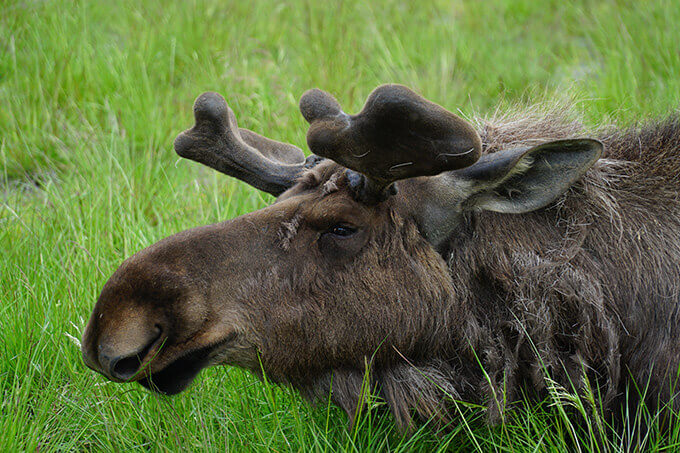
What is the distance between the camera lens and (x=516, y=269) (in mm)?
2852

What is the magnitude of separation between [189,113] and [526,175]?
3567 millimetres

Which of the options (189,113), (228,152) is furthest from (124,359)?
(189,113)

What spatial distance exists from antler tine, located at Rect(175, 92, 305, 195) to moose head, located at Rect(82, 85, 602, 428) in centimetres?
32

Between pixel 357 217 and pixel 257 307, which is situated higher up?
pixel 357 217

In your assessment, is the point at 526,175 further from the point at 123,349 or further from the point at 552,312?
the point at 123,349

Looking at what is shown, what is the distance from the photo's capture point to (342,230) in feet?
9.18

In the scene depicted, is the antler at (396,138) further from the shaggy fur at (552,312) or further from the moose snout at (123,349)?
the moose snout at (123,349)

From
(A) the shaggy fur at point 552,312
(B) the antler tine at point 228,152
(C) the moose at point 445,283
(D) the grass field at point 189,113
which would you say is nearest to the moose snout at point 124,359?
(C) the moose at point 445,283

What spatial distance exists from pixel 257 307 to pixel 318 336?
243 mm

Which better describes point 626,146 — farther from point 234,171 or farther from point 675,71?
point 675,71

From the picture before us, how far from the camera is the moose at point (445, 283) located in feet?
8.84

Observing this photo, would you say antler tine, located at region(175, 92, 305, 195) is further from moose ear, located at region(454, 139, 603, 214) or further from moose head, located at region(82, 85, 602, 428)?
moose ear, located at region(454, 139, 603, 214)

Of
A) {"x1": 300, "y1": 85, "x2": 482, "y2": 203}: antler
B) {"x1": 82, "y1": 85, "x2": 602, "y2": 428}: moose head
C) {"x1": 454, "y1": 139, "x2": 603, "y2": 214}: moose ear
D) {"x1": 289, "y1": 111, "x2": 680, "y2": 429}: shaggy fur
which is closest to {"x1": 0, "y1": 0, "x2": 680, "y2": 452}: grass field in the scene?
{"x1": 289, "y1": 111, "x2": 680, "y2": 429}: shaggy fur

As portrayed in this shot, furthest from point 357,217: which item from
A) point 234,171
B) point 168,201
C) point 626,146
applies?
point 168,201
